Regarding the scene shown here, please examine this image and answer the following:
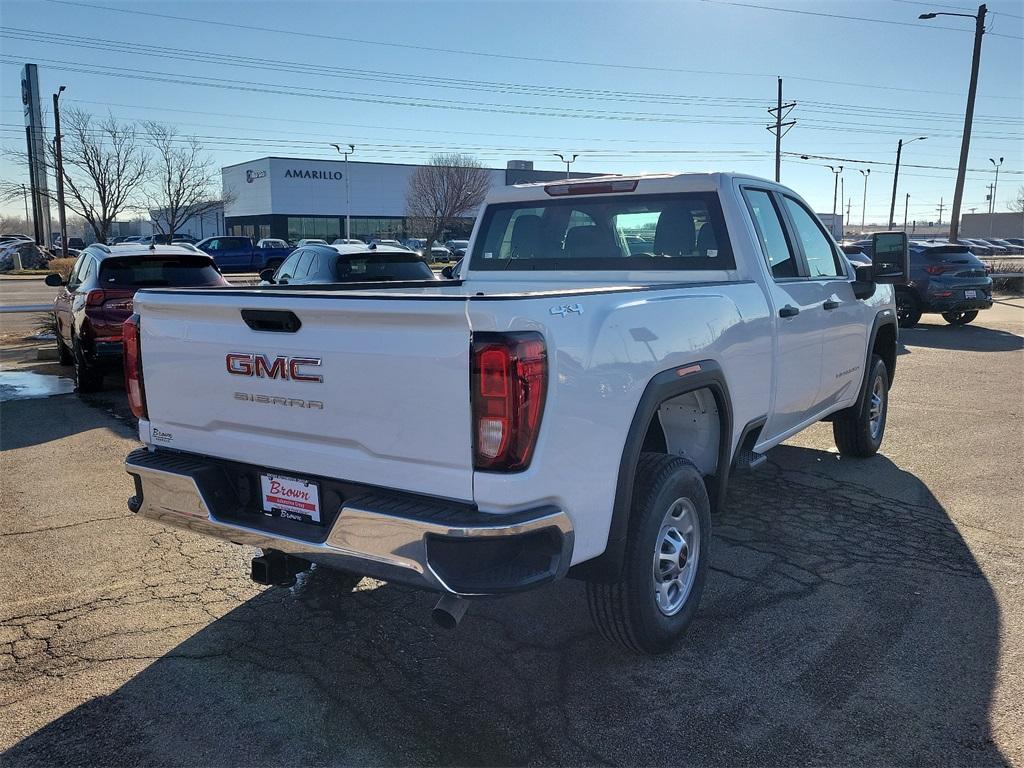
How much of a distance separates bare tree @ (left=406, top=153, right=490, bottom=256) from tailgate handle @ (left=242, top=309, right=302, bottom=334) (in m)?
57.8

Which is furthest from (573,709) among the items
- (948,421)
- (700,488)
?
(948,421)

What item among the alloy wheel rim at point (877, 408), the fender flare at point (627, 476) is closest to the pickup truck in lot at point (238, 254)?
the alloy wheel rim at point (877, 408)

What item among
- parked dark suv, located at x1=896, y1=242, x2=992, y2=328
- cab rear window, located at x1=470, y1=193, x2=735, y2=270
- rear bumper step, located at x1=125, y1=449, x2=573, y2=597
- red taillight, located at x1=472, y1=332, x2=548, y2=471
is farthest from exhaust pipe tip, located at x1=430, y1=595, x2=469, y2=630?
parked dark suv, located at x1=896, y1=242, x2=992, y2=328

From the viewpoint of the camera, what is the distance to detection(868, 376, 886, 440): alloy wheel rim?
6.63 m

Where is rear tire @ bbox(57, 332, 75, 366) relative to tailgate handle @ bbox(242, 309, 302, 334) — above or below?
below

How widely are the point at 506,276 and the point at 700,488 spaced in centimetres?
220

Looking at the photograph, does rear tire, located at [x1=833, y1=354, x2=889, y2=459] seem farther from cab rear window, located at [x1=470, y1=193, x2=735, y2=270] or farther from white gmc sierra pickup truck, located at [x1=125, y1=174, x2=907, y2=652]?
cab rear window, located at [x1=470, y1=193, x2=735, y2=270]

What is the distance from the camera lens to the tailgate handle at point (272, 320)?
3.03 m

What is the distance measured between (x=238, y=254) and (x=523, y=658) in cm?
3752

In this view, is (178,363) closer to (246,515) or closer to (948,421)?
(246,515)

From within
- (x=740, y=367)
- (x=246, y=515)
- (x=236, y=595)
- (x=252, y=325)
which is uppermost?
(x=252, y=325)

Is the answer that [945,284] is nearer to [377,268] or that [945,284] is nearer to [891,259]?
[377,268]

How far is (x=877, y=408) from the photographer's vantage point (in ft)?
22.4

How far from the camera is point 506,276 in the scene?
5.32 meters
